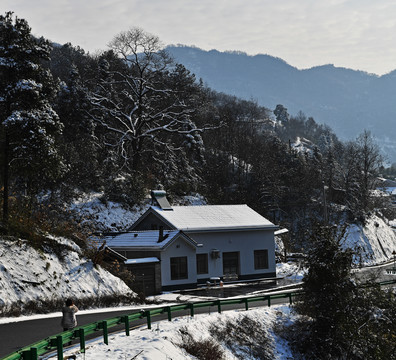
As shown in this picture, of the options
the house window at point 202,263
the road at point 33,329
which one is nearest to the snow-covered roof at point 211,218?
the house window at point 202,263

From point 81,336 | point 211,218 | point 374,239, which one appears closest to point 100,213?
point 211,218

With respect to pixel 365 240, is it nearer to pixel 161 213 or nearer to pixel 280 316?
pixel 161 213

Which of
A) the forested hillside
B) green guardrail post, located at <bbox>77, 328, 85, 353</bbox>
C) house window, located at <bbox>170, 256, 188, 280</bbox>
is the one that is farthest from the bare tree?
green guardrail post, located at <bbox>77, 328, 85, 353</bbox>

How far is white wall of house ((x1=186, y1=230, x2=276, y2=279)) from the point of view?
4156 cm

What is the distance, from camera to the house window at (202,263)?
41.0 metres

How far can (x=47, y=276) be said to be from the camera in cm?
2464

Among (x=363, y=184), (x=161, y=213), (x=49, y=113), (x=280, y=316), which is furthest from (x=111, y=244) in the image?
(x=363, y=184)

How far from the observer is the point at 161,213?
42.5m

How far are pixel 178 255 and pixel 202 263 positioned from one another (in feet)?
11.0

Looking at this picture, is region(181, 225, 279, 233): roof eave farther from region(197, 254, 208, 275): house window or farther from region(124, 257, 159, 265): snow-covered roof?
region(124, 257, 159, 265): snow-covered roof

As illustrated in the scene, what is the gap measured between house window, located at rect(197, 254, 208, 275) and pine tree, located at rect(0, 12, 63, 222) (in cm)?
1677

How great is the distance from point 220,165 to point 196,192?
47.7ft

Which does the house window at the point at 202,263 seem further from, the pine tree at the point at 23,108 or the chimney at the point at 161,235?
the pine tree at the point at 23,108

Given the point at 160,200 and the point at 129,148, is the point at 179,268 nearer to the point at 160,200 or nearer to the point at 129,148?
the point at 160,200
